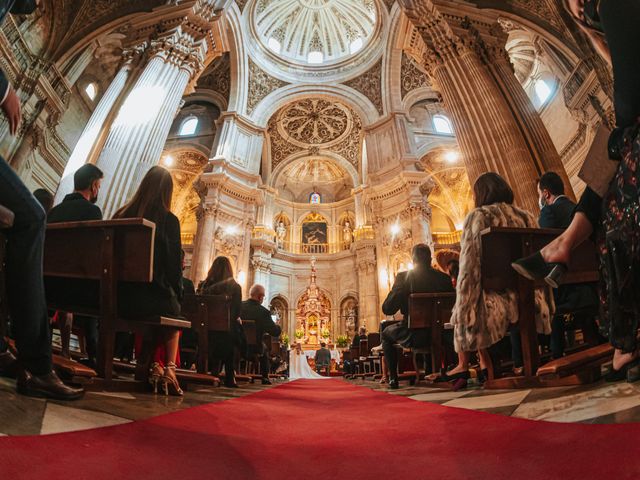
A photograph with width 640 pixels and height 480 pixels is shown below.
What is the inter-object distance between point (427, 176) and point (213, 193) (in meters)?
9.02

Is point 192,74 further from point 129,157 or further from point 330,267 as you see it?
point 330,267

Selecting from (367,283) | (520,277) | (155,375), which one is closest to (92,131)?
(155,375)

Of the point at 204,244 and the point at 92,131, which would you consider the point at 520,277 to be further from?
the point at 204,244

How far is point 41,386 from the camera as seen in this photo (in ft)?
4.32

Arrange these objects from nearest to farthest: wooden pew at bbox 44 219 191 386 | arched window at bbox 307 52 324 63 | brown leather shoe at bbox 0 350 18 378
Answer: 1. brown leather shoe at bbox 0 350 18 378
2. wooden pew at bbox 44 219 191 386
3. arched window at bbox 307 52 324 63

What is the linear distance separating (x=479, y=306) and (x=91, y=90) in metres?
12.2

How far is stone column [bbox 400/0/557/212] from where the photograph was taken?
5.66m

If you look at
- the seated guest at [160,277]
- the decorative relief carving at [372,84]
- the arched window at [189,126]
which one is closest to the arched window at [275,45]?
the decorative relief carving at [372,84]

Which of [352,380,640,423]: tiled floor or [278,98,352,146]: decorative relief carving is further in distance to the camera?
[278,98,352,146]: decorative relief carving

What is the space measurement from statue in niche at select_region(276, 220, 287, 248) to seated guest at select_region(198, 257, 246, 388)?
53.7 feet

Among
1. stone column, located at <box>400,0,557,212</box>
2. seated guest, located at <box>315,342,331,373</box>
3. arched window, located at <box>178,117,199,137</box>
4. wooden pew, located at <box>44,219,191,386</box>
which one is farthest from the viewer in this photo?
arched window, located at <box>178,117,199,137</box>

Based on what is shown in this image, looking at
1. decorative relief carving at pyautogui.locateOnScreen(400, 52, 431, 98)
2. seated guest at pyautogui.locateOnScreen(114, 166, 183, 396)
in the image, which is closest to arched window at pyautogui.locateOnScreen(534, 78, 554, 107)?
decorative relief carving at pyautogui.locateOnScreen(400, 52, 431, 98)

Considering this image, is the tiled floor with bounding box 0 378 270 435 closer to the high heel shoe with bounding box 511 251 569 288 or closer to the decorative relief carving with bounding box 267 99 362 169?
the high heel shoe with bounding box 511 251 569 288

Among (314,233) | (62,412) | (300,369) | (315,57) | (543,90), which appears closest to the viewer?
(62,412)
